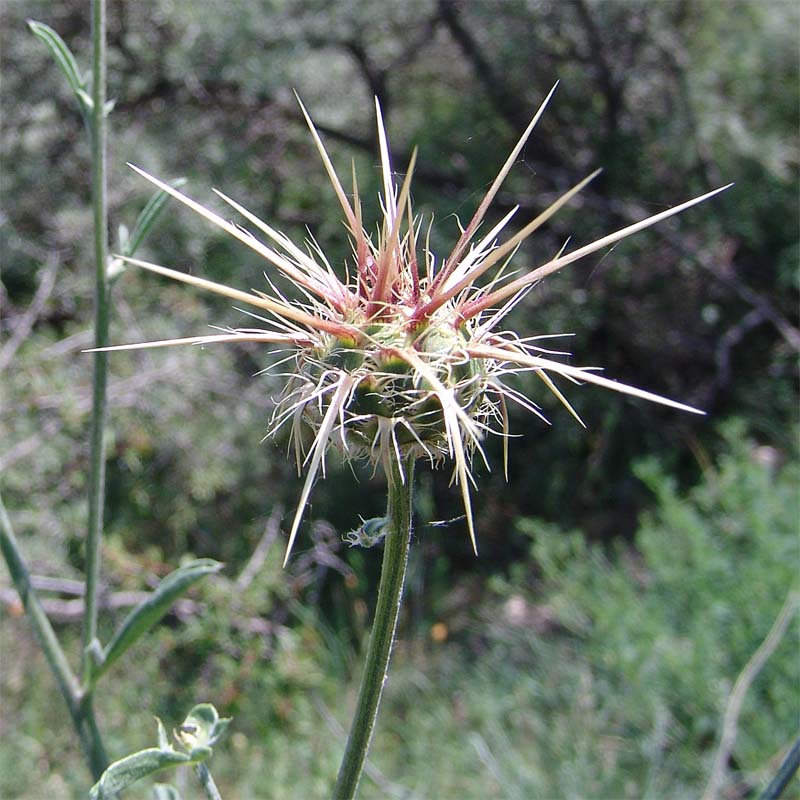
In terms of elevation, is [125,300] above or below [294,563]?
above

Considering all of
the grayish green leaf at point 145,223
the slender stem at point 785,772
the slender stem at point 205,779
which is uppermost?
the grayish green leaf at point 145,223

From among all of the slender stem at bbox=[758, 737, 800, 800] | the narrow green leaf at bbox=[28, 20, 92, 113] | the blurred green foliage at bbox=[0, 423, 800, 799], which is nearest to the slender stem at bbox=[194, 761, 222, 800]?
the slender stem at bbox=[758, 737, 800, 800]

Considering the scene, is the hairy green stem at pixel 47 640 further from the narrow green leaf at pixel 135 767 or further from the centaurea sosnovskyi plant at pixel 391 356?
the centaurea sosnovskyi plant at pixel 391 356

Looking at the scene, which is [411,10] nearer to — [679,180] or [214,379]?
[679,180]

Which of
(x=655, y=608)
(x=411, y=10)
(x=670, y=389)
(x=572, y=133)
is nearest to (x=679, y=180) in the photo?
(x=572, y=133)

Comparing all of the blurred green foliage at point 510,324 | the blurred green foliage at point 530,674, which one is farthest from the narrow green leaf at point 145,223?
the blurred green foliage at point 510,324

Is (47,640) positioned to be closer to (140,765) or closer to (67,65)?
(140,765)
